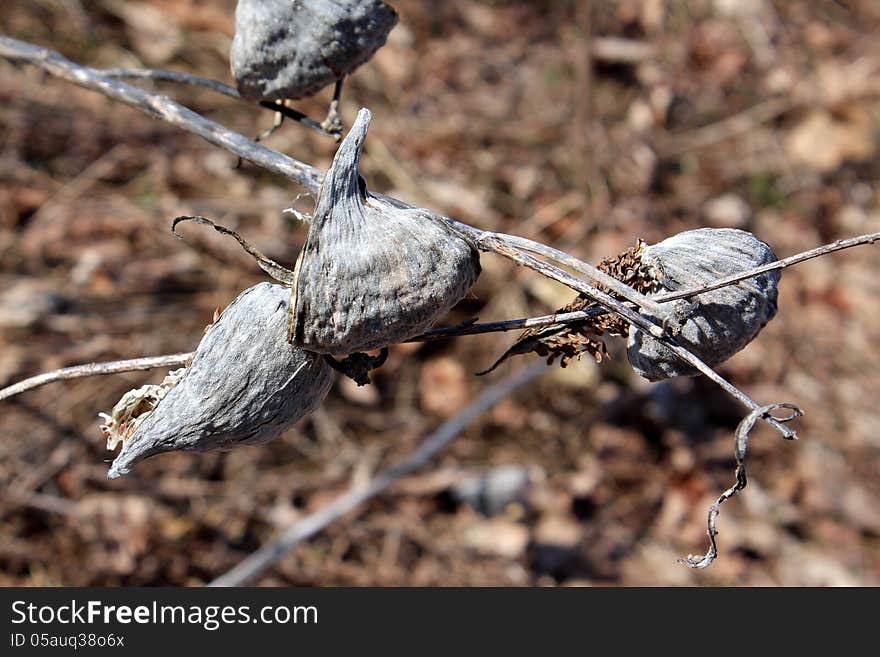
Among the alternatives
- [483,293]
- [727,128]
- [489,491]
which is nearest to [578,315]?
[489,491]

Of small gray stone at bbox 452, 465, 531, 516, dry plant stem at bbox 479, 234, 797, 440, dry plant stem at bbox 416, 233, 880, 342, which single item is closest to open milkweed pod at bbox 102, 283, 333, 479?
dry plant stem at bbox 416, 233, 880, 342

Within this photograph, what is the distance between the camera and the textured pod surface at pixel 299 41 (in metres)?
1.13

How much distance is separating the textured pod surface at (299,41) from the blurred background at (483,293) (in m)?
1.95

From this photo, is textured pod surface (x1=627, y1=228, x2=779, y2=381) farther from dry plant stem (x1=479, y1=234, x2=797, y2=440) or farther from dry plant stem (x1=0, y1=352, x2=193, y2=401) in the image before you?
dry plant stem (x1=0, y1=352, x2=193, y2=401)

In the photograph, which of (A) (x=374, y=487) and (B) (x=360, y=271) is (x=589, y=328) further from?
(A) (x=374, y=487)

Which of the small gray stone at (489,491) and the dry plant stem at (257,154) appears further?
the small gray stone at (489,491)

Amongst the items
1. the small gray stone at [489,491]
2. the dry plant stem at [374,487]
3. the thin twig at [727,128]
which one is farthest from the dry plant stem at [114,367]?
the thin twig at [727,128]

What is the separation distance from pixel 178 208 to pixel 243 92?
2.14m

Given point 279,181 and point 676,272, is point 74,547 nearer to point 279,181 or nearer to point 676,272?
point 279,181

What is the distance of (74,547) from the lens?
8.59ft

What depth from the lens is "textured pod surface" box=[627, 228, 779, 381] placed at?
96 centimetres

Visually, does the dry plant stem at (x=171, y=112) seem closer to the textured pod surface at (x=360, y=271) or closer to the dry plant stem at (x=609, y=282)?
the textured pod surface at (x=360, y=271)

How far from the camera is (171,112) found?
117cm

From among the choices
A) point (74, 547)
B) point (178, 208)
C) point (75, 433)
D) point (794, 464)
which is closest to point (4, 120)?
point (178, 208)
